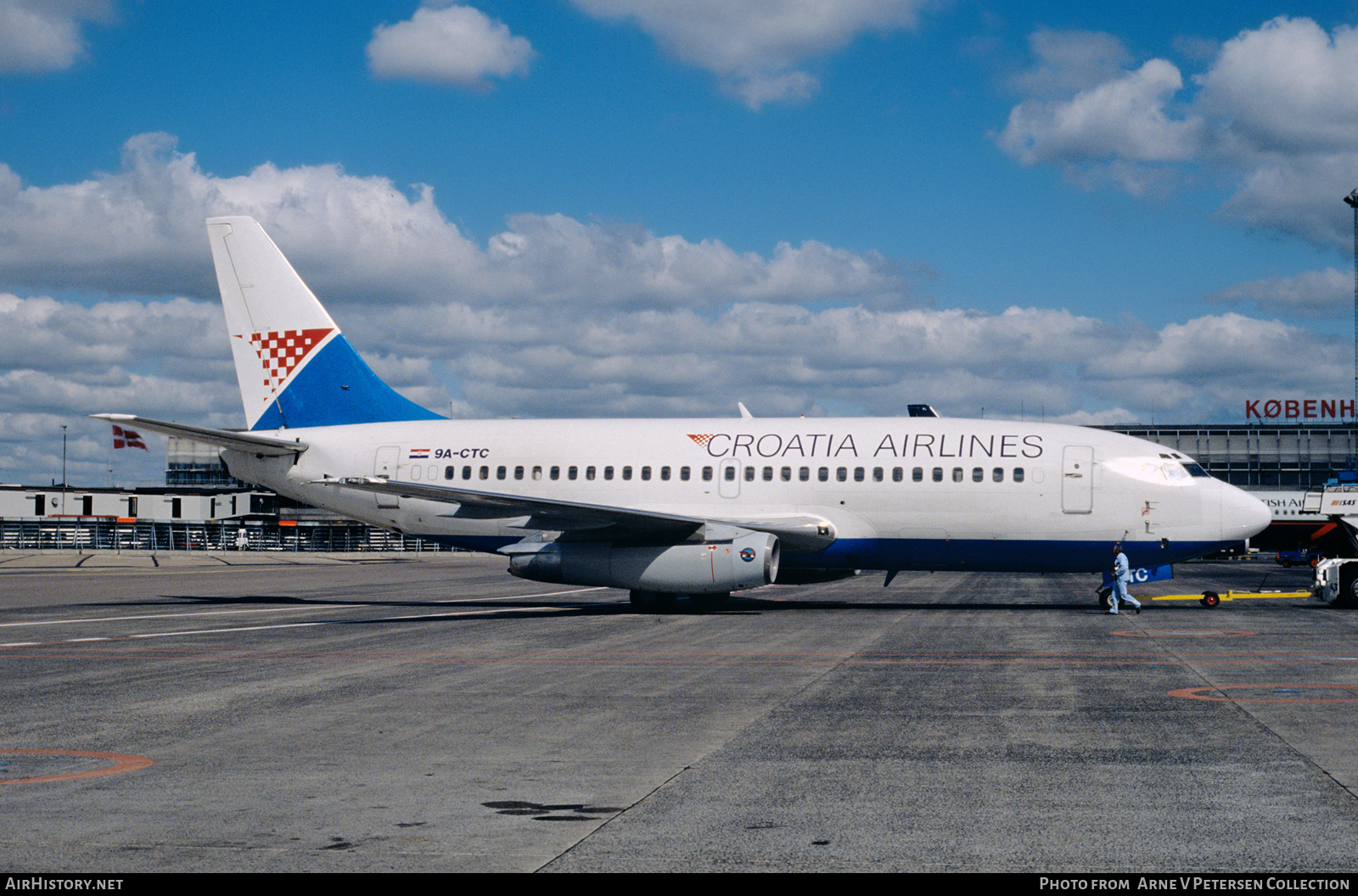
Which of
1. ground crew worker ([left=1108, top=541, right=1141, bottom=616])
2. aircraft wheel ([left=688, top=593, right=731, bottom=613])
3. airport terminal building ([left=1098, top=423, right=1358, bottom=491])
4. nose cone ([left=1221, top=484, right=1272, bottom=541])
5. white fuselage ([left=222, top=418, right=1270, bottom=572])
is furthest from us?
airport terminal building ([left=1098, top=423, right=1358, bottom=491])

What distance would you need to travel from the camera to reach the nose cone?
87.3 feet

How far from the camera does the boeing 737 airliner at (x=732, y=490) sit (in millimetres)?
26625

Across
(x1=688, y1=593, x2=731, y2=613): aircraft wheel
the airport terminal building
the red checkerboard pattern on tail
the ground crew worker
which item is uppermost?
the airport terminal building

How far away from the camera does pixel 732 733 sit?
11086 mm

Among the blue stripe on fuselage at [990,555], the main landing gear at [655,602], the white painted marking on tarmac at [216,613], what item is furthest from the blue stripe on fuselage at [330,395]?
the blue stripe on fuselage at [990,555]

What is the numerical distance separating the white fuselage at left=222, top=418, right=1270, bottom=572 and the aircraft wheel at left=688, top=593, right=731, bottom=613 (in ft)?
7.15

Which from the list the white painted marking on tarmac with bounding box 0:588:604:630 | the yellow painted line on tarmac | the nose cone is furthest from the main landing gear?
the yellow painted line on tarmac

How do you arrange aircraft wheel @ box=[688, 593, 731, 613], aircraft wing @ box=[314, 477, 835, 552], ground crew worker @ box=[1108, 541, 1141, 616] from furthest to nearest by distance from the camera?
1. aircraft wheel @ box=[688, 593, 731, 613]
2. ground crew worker @ box=[1108, 541, 1141, 616]
3. aircraft wing @ box=[314, 477, 835, 552]

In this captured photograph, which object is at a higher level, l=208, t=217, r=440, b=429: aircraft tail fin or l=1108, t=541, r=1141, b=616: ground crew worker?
l=208, t=217, r=440, b=429: aircraft tail fin

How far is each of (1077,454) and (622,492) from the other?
1078 cm

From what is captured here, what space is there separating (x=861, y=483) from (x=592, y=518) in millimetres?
6397

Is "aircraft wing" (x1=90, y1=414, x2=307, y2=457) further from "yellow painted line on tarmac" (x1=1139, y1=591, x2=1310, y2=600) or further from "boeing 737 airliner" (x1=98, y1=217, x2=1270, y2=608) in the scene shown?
"yellow painted line on tarmac" (x1=1139, y1=591, x2=1310, y2=600)

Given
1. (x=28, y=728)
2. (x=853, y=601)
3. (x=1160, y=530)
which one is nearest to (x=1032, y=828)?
(x=28, y=728)

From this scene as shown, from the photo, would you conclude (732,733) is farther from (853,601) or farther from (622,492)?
(853,601)
